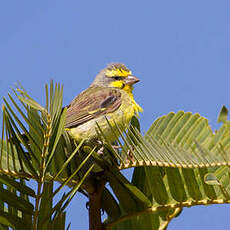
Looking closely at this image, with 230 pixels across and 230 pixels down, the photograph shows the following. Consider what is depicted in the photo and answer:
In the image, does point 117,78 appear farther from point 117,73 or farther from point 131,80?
point 131,80

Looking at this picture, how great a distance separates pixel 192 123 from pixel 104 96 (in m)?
2.12

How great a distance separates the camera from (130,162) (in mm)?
1983

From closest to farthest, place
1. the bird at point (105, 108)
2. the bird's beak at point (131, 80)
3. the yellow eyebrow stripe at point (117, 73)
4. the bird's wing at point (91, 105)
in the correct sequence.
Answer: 1. the bird at point (105, 108)
2. the bird's wing at point (91, 105)
3. the bird's beak at point (131, 80)
4. the yellow eyebrow stripe at point (117, 73)

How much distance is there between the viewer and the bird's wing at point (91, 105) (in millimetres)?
3615

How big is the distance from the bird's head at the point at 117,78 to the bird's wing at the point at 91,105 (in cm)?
29

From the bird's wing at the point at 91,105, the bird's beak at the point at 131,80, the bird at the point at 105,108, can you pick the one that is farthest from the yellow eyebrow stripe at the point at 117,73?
the bird's wing at the point at 91,105

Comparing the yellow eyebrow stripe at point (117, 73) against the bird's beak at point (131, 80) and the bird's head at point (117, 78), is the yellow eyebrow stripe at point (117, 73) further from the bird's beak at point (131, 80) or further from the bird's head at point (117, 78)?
the bird's beak at point (131, 80)

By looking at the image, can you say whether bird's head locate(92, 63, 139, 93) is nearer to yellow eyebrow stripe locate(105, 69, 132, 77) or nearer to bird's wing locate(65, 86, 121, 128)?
yellow eyebrow stripe locate(105, 69, 132, 77)

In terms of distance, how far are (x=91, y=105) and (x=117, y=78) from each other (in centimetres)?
104

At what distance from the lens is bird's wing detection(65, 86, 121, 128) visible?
11.9ft

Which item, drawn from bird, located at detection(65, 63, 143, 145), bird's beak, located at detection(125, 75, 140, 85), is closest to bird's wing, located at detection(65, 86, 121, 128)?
bird, located at detection(65, 63, 143, 145)

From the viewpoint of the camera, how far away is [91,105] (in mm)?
3975

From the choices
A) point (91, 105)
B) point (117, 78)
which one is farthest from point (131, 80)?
point (91, 105)

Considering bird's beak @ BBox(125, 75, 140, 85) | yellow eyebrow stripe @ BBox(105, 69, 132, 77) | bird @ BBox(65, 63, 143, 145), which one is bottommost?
bird @ BBox(65, 63, 143, 145)
